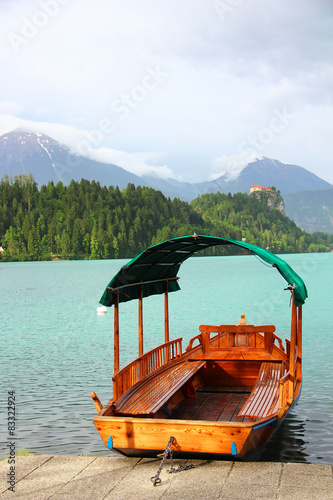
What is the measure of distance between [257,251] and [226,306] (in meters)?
33.6

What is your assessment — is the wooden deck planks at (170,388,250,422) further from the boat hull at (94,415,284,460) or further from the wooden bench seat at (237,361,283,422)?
the boat hull at (94,415,284,460)

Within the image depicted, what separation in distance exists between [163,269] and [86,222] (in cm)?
16295

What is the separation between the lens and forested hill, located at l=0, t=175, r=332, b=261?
6599 inches

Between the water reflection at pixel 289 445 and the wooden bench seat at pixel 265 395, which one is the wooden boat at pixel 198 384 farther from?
the water reflection at pixel 289 445

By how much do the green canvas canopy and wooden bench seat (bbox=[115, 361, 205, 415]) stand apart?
1.63 meters

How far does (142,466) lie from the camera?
24.8 ft

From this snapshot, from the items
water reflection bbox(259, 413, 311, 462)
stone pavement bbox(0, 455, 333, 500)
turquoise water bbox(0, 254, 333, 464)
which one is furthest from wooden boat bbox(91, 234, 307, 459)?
turquoise water bbox(0, 254, 333, 464)

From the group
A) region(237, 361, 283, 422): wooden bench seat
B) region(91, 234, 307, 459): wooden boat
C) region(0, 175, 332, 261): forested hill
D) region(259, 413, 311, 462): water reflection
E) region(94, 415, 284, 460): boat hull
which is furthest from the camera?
region(0, 175, 332, 261): forested hill

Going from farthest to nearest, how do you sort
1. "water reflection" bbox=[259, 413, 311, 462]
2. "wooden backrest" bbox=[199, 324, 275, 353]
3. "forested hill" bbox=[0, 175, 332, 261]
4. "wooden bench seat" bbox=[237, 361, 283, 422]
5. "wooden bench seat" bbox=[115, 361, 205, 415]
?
1. "forested hill" bbox=[0, 175, 332, 261]
2. "wooden backrest" bbox=[199, 324, 275, 353]
3. "water reflection" bbox=[259, 413, 311, 462]
4. "wooden bench seat" bbox=[115, 361, 205, 415]
5. "wooden bench seat" bbox=[237, 361, 283, 422]

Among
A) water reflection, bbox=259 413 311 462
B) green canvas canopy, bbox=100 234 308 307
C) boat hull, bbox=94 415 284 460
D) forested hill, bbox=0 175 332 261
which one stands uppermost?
forested hill, bbox=0 175 332 261

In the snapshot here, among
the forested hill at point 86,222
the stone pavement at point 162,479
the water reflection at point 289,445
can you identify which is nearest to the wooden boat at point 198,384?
the stone pavement at point 162,479

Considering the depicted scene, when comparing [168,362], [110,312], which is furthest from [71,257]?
[168,362]

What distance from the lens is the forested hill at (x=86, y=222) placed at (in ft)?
550

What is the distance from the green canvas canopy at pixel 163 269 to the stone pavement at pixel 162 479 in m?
2.87
